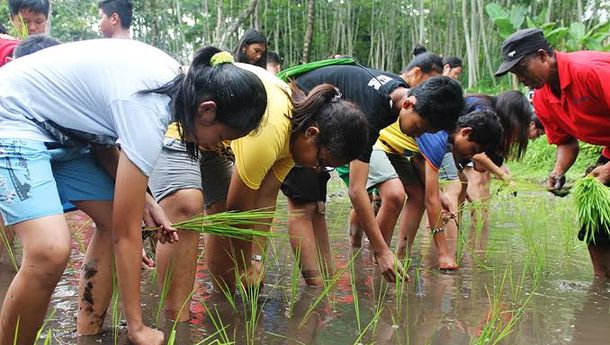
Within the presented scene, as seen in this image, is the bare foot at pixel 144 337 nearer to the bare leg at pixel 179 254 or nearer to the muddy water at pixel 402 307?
the muddy water at pixel 402 307

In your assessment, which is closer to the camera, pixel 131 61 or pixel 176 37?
pixel 131 61

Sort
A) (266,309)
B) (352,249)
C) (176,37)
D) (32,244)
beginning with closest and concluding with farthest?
1. (32,244)
2. (266,309)
3. (352,249)
4. (176,37)

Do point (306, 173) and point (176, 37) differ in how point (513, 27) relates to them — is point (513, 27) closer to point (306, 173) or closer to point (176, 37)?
point (306, 173)

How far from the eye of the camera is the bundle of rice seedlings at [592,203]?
10.7 feet

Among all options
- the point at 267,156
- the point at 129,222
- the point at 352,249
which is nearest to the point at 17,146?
the point at 129,222

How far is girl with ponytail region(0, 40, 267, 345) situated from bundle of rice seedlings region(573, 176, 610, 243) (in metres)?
2.10

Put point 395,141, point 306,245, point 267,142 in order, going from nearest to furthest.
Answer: point 267,142 < point 306,245 < point 395,141

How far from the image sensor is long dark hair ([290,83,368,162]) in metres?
2.33

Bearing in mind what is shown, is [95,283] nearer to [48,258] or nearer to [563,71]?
[48,258]

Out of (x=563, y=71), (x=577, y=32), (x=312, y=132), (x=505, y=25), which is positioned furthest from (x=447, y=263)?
(x=505, y=25)

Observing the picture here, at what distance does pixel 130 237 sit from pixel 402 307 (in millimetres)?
1397

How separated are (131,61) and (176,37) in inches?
1037

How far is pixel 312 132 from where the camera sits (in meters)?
2.40

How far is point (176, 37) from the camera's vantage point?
27219 millimetres
